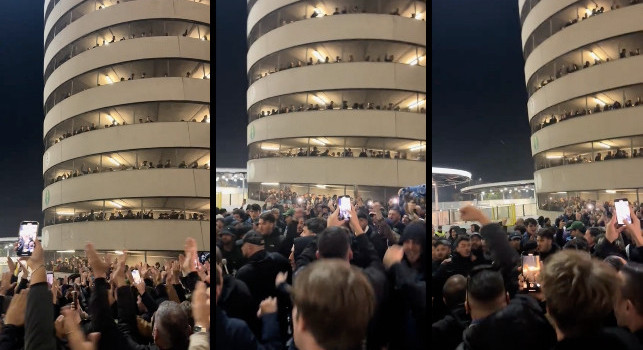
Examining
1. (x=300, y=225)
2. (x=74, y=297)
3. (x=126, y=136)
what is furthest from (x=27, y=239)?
(x=300, y=225)

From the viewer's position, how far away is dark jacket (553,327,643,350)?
225 centimetres

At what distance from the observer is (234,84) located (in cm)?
354

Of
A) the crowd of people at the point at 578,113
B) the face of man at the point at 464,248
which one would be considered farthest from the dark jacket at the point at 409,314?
the crowd of people at the point at 578,113

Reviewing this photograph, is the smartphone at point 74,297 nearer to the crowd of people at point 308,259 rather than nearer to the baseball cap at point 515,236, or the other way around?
the crowd of people at point 308,259

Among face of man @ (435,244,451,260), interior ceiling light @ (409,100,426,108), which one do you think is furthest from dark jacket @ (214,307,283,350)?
interior ceiling light @ (409,100,426,108)

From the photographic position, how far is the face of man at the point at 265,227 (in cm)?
341

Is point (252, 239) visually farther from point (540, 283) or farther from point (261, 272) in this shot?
point (540, 283)

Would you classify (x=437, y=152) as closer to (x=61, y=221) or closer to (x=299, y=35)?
(x=299, y=35)

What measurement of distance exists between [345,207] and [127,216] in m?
1.48

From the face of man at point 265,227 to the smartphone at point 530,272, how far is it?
1.60 m

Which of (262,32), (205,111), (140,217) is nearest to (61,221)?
(140,217)

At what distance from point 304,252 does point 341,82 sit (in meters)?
1.17

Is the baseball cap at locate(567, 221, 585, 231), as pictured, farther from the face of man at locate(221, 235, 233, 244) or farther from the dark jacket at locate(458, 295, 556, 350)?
the face of man at locate(221, 235, 233, 244)

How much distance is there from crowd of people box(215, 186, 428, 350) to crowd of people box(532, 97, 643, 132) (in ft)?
3.11
